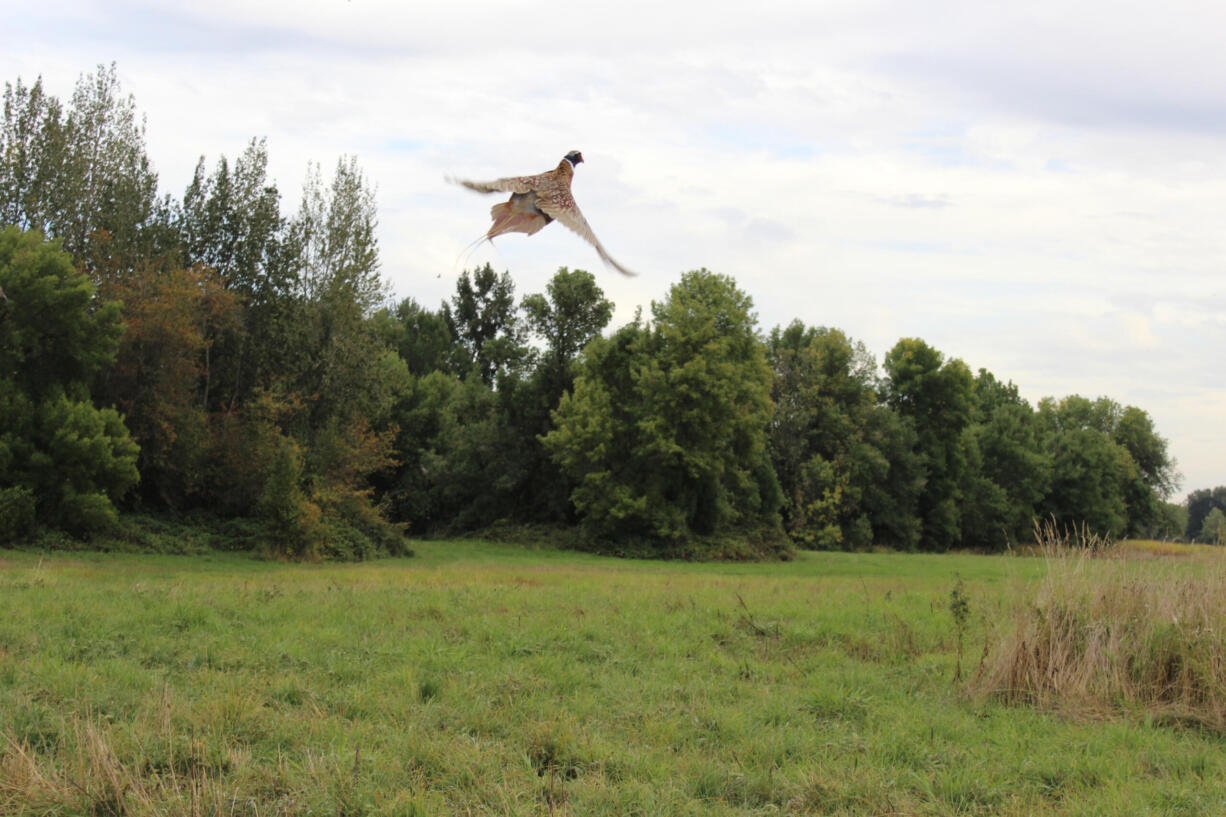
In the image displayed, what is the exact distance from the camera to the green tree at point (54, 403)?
2945cm

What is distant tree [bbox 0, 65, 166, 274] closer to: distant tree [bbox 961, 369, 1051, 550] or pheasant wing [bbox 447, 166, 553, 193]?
pheasant wing [bbox 447, 166, 553, 193]

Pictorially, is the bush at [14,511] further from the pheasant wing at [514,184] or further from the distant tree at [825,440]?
the distant tree at [825,440]

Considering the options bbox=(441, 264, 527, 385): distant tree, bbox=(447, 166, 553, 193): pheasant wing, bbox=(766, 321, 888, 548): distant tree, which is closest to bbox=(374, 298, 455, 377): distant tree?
bbox=(441, 264, 527, 385): distant tree

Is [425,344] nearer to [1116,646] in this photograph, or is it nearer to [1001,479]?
[1001,479]

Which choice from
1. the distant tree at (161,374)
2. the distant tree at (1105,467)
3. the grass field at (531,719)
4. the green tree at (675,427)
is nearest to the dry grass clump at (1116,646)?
the grass field at (531,719)

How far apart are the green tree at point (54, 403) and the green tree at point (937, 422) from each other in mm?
53041

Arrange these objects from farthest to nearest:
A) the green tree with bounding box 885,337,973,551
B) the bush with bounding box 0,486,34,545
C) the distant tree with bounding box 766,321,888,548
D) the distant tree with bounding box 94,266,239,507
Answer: the green tree with bounding box 885,337,973,551 → the distant tree with bounding box 766,321,888,548 → the distant tree with bounding box 94,266,239,507 → the bush with bounding box 0,486,34,545

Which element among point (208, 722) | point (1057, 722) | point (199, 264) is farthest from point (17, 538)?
point (1057, 722)

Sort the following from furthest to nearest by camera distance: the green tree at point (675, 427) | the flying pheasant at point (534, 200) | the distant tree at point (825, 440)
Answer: the distant tree at point (825, 440) → the green tree at point (675, 427) → the flying pheasant at point (534, 200)

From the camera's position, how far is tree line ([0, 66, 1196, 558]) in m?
31.4

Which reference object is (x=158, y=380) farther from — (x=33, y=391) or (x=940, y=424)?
(x=940, y=424)

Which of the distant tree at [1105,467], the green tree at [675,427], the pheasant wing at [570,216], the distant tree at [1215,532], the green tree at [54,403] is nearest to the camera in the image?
the pheasant wing at [570,216]

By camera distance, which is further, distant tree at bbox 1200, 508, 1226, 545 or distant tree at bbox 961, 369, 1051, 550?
distant tree at bbox 961, 369, 1051, 550

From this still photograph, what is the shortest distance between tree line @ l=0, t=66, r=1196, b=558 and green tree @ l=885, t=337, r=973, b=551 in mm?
205
